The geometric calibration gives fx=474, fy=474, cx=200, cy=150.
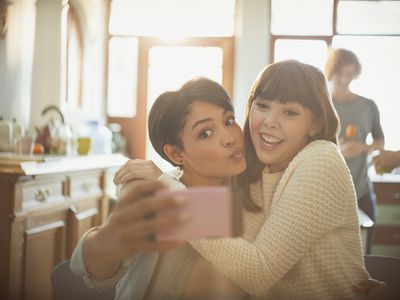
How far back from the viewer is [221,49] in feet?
5.94

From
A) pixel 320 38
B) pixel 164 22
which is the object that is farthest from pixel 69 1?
pixel 320 38

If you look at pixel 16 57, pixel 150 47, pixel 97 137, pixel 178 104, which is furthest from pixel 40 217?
pixel 150 47

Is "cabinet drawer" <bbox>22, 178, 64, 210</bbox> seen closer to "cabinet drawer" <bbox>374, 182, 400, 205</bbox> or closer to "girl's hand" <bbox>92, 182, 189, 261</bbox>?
"girl's hand" <bbox>92, 182, 189, 261</bbox>

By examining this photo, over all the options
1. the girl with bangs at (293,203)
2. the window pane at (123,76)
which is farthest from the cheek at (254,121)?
the window pane at (123,76)

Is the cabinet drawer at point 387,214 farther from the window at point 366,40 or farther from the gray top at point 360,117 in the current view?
the window at point 366,40

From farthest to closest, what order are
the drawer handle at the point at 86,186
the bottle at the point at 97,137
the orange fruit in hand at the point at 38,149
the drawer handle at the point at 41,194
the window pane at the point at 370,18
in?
the bottle at the point at 97,137 < the drawer handle at the point at 86,186 < the orange fruit in hand at the point at 38,149 < the drawer handle at the point at 41,194 < the window pane at the point at 370,18

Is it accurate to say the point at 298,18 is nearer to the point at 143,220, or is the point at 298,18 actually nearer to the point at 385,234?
the point at 143,220

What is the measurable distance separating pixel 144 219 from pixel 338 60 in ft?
2.88

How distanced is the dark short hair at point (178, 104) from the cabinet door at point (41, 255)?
2.42 feet

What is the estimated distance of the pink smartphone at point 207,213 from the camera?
10.3 inches

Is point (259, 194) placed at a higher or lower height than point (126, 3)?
lower

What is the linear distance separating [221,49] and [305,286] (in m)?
1.44

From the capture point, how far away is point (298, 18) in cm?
109

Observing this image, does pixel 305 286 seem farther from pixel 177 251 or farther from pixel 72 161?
pixel 72 161
